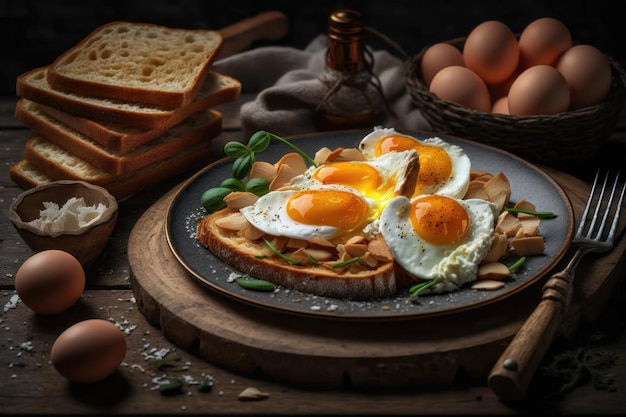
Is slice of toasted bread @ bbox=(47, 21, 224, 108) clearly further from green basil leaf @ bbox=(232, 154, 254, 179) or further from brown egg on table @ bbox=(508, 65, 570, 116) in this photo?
brown egg on table @ bbox=(508, 65, 570, 116)

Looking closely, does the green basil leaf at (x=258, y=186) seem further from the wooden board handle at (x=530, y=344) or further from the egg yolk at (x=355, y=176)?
the wooden board handle at (x=530, y=344)

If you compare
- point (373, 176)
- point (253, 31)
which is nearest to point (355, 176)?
point (373, 176)

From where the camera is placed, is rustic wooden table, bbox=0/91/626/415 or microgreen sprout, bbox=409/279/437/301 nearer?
rustic wooden table, bbox=0/91/626/415

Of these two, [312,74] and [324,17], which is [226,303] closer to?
[312,74]

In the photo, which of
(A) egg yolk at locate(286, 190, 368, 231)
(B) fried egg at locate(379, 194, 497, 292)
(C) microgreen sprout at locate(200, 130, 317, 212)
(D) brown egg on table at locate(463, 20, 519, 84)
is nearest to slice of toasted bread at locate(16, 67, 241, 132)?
(C) microgreen sprout at locate(200, 130, 317, 212)

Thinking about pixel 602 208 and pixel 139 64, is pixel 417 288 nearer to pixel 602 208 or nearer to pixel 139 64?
pixel 602 208

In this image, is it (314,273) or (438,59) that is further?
(438,59)

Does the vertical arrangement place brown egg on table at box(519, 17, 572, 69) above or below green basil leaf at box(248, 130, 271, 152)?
above

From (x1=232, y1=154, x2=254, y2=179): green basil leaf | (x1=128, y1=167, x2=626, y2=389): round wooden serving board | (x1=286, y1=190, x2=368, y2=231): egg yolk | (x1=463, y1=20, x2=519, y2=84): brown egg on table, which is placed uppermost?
(x1=463, y1=20, x2=519, y2=84): brown egg on table
